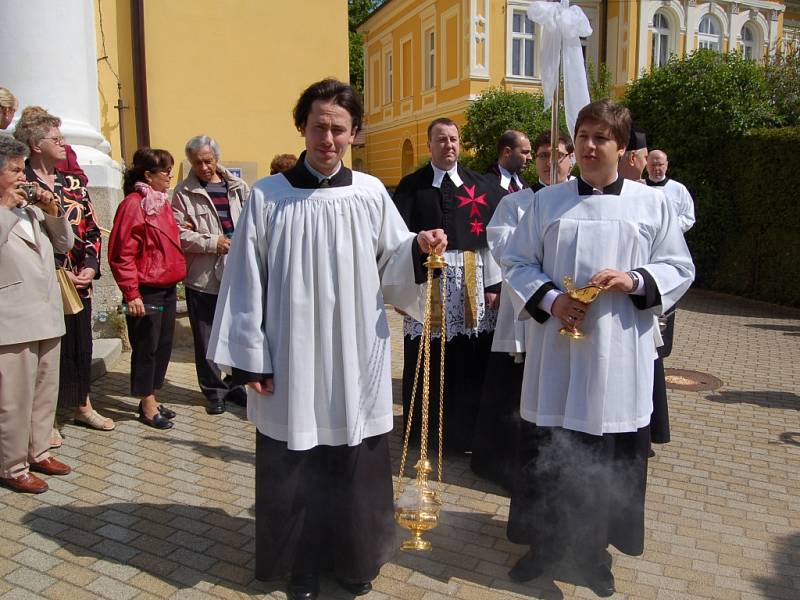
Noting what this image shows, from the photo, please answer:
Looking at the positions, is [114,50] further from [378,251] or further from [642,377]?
[642,377]

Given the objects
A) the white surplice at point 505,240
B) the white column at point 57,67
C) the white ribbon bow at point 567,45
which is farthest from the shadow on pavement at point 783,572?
the white column at point 57,67

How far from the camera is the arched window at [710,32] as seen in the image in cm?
2688

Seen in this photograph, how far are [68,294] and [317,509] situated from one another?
2.43m

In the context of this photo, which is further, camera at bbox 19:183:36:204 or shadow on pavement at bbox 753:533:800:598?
camera at bbox 19:183:36:204

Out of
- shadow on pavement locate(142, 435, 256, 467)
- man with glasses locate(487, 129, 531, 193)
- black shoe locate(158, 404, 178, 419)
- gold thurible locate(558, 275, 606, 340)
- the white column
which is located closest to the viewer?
gold thurible locate(558, 275, 606, 340)

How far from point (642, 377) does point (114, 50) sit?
9.31 metres

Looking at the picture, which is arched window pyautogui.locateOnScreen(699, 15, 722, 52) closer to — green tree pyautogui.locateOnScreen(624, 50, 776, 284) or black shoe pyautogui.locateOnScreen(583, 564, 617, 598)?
green tree pyautogui.locateOnScreen(624, 50, 776, 284)

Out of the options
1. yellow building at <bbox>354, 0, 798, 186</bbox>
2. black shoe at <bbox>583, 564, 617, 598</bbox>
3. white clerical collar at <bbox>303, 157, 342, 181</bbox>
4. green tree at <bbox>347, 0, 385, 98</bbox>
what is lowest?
black shoe at <bbox>583, 564, 617, 598</bbox>

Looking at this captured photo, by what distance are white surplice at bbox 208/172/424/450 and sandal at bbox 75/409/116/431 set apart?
2.52m

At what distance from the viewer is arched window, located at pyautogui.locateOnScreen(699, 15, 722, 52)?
26875 millimetres

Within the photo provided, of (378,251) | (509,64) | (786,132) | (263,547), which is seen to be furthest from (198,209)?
(509,64)

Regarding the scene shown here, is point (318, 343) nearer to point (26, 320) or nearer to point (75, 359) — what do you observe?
point (26, 320)

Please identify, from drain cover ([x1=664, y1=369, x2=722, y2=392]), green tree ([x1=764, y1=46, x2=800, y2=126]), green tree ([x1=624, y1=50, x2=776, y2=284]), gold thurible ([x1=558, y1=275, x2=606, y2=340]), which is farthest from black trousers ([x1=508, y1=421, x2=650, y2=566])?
green tree ([x1=764, y1=46, x2=800, y2=126])

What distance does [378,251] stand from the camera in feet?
10.6
